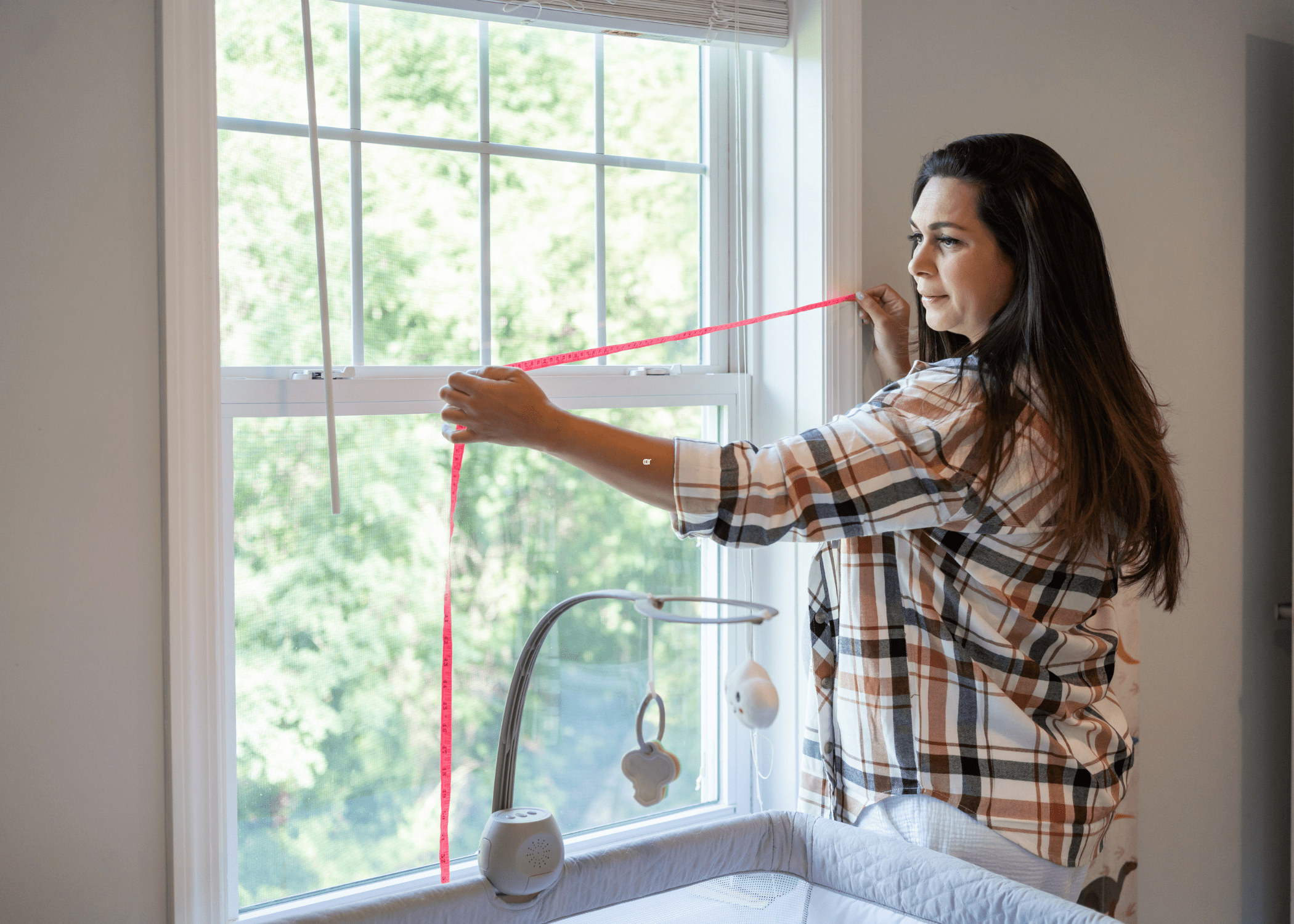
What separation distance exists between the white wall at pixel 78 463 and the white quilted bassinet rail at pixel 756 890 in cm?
30

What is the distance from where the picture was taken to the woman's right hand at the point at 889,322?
1545mm

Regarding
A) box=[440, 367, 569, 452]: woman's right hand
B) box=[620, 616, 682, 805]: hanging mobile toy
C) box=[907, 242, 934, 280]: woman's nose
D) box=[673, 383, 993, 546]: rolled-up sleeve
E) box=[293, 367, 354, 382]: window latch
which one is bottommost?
box=[620, 616, 682, 805]: hanging mobile toy

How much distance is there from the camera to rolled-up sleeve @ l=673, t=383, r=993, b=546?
41.4 inches

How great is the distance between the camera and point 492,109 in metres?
1.48

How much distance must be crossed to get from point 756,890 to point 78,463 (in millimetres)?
1006

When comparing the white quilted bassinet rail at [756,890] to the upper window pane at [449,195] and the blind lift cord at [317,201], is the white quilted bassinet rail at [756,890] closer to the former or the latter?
the blind lift cord at [317,201]

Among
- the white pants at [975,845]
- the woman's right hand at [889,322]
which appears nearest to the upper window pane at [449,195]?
the woman's right hand at [889,322]

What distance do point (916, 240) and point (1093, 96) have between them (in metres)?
0.81

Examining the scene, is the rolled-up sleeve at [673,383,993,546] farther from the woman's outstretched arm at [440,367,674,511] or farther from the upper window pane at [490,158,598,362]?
the upper window pane at [490,158,598,362]

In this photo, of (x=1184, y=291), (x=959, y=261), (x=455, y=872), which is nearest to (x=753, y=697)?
(x=455, y=872)

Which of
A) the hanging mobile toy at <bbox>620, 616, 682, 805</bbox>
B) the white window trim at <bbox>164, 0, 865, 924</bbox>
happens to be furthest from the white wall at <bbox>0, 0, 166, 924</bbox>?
the hanging mobile toy at <bbox>620, 616, 682, 805</bbox>

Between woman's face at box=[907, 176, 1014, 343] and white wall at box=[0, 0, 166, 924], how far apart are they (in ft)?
3.07

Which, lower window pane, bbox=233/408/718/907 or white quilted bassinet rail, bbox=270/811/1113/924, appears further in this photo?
lower window pane, bbox=233/408/718/907

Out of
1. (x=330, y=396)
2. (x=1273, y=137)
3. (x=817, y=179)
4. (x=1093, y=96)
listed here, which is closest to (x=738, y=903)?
(x=330, y=396)
